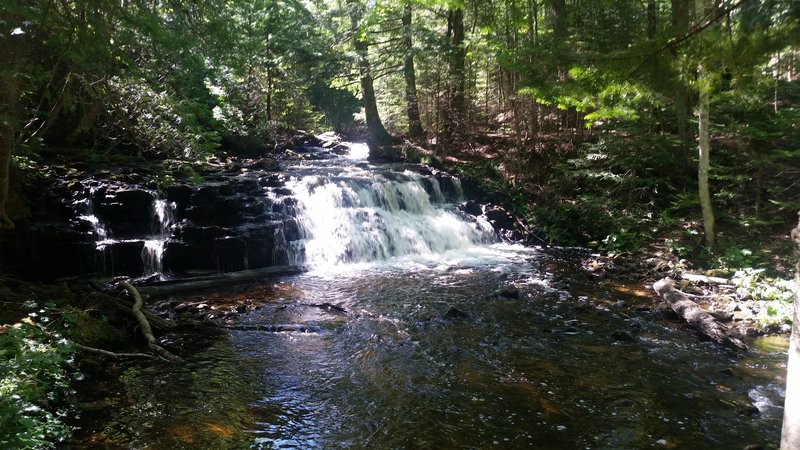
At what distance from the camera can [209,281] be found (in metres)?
10.0

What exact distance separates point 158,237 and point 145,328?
514 centimetres

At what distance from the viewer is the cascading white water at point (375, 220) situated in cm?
1249

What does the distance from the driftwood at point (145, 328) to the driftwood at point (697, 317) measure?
283 inches

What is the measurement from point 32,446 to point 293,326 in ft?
14.0

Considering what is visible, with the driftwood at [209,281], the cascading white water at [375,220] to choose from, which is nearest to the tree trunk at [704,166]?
the cascading white water at [375,220]

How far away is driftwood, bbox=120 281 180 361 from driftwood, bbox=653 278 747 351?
718 centimetres

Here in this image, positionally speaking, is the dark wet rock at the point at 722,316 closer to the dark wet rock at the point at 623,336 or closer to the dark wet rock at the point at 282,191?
the dark wet rock at the point at 623,336

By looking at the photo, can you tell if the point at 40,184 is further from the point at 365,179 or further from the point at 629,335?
the point at 629,335

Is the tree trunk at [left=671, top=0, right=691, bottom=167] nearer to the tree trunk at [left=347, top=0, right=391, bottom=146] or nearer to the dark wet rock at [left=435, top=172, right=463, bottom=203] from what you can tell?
the dark wet rock at [left=435, top=172, right=463, bottom=203]

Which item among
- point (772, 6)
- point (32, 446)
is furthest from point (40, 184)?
point (772, 6)

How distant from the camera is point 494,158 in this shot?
1741 cm

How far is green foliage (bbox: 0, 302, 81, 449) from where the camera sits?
3352 mm

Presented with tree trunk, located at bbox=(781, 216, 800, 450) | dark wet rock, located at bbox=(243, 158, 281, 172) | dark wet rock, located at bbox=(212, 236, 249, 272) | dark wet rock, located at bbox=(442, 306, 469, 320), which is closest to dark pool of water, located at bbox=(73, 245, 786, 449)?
dark wet rock, located at bbox=(442, 306, 469, 320)

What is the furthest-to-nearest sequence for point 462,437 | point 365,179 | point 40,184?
point 365,179, point 40,184, point 462,437
